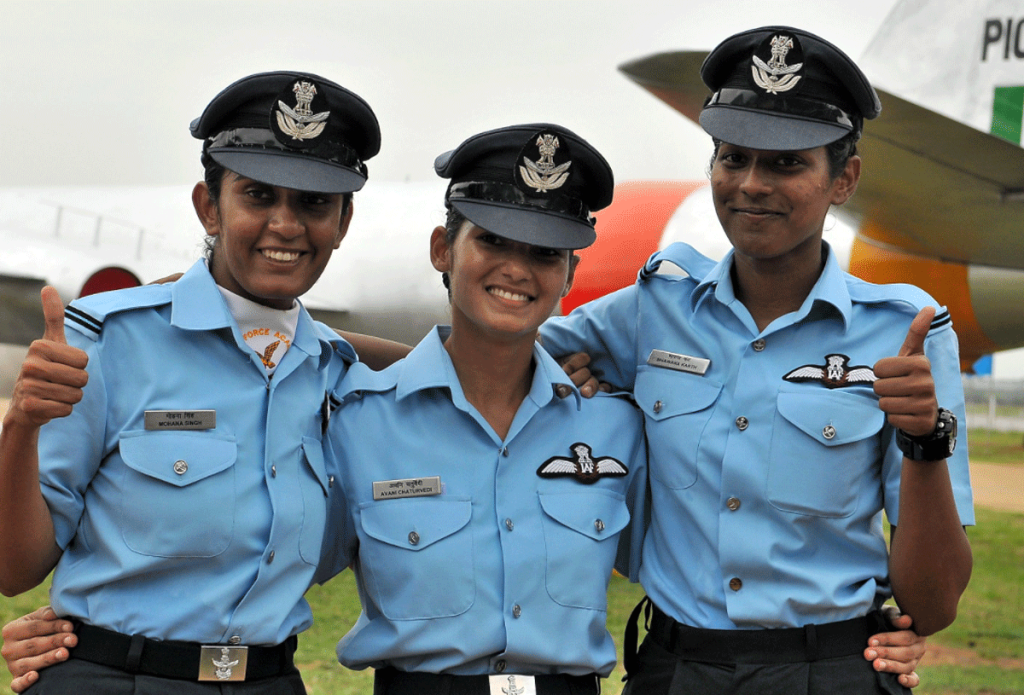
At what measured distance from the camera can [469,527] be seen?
2.43m

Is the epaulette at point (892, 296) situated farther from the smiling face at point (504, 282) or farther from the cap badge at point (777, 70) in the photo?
the smiling face at point (504, 282)

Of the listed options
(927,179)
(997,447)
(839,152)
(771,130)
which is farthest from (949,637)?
(997,447)

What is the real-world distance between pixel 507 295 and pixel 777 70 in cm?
96

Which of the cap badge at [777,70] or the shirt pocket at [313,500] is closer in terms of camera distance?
the shirt pocket at [313,500]

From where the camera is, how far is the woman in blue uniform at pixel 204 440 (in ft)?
7.11

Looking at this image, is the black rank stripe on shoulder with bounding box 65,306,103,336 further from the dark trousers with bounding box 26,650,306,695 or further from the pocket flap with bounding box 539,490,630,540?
the pocket flap with bounding box 539,490,630,540

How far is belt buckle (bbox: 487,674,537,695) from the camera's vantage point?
7.69 ft

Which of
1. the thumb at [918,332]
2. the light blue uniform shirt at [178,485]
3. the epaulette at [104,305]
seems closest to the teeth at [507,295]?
the light blue uniform shirt at [178,485]

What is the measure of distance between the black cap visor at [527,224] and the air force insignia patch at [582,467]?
55cm

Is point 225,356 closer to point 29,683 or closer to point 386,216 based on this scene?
point 29,683

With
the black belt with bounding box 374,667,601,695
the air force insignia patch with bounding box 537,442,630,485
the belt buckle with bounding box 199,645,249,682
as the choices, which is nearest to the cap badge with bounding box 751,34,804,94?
the air force insignia patch with bounding box 537,442,630,485

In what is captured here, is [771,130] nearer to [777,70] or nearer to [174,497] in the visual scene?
[777,70]

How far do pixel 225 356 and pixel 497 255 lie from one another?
0.72m

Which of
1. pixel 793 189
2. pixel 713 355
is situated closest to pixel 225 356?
pixel 713 355
